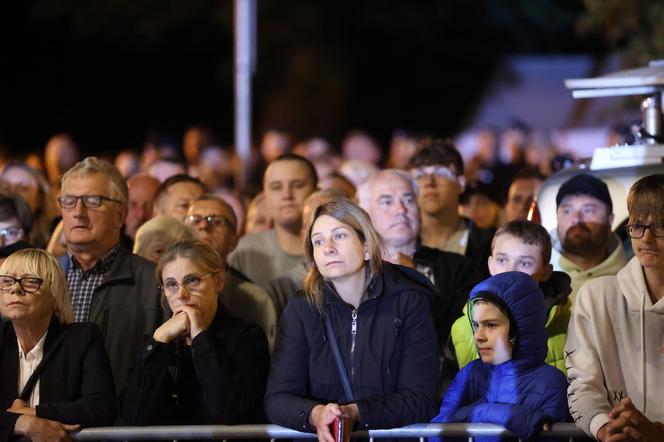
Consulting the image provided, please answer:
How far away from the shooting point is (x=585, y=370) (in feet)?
21.7

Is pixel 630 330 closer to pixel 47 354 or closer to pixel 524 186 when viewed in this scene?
pixel 47 354

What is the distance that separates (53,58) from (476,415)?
77.7ft

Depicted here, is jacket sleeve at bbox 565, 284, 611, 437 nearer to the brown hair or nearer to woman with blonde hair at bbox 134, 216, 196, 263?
the brown hair

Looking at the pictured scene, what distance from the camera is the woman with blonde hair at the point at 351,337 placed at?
665 centimetres

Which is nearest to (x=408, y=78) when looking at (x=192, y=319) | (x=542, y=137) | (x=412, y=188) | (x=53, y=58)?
(x=53, y=58)

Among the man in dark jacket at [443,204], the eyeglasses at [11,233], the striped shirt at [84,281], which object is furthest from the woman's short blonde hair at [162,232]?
the man in dark jacket at [443,204]

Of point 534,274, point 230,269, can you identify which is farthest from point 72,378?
point 534,274

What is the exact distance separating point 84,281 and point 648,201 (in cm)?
314

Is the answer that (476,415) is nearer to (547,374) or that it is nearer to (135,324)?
(547,374)

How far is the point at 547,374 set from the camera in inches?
268

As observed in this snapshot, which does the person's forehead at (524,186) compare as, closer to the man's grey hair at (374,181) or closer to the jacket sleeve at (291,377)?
the man's grey hair at (374,181)

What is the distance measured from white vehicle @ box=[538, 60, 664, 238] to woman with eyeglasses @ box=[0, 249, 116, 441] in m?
2.94

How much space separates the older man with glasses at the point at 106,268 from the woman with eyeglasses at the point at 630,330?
7.77 feet

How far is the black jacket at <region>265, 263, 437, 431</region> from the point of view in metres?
6.66
